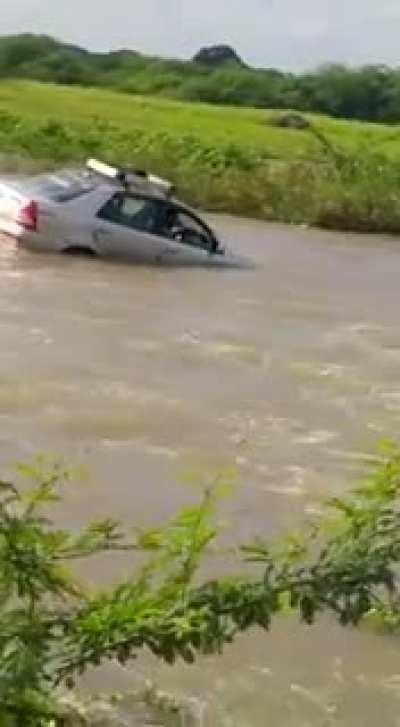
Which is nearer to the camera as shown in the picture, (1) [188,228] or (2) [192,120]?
(1) [188,228]

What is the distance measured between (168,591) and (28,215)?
15.3 metres

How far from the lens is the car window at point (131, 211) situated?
1922 centimetres

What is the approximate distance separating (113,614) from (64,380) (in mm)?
9064

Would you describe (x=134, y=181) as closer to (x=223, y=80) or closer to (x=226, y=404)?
(x=226, y=404)

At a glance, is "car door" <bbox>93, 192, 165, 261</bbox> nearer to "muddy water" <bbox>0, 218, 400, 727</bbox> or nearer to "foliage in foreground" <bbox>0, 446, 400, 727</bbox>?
"muddy water" <bbox>0, 218, 400, 727</bbox>

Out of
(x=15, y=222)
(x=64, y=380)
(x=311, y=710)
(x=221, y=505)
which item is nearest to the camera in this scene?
(x=311, y=710)

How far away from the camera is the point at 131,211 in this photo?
19453 millimetres

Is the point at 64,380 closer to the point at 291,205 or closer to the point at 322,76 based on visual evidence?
the point at 291,205

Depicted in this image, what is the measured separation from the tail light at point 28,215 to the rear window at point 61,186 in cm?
26

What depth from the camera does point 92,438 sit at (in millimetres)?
10852

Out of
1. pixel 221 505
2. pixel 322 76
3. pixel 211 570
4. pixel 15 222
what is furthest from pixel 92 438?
pixel 322 76

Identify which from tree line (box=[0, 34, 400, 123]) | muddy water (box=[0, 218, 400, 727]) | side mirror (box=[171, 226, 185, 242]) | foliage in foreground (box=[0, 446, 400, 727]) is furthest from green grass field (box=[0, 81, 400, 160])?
foliage in foreground (box=[0, 446, 400, 727])

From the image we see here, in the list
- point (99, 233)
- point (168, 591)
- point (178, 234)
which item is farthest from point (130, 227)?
point (168, 591)

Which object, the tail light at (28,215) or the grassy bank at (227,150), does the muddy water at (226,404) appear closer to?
the tail light at (28,215)
